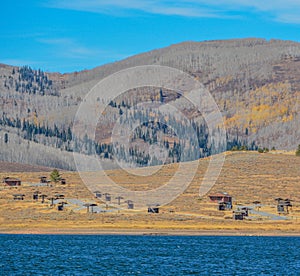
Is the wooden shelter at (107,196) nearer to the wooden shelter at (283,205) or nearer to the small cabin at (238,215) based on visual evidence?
the small cabin at (238,215)

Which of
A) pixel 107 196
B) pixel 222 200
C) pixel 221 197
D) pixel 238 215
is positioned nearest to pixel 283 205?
pixel 222 200

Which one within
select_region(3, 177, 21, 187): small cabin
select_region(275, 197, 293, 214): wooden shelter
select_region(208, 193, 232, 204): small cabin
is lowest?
select_region(275, 197, 293, 214): wooden shelter

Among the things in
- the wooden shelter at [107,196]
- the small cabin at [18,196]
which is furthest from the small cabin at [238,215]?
the small cabin at [18,196]

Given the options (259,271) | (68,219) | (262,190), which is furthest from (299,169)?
(259,271)

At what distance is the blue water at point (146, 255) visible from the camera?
74.0m

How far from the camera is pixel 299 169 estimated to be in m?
191

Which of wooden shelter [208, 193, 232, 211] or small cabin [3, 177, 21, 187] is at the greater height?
small cabin [3, 177, 21, 187]

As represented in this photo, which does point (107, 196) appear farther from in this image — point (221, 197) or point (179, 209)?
point (221, 197)

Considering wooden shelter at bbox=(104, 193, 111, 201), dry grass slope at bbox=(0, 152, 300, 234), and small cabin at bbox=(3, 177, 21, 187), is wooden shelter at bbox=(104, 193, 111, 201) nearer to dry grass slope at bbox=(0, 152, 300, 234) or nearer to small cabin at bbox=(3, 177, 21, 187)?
dry grass slope at bbox=(0, 152, 300, 234)

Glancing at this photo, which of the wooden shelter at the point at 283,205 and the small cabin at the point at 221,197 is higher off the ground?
the small cabin at the point at 221,197

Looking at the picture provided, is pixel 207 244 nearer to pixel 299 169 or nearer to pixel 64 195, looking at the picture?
pixel 64 195

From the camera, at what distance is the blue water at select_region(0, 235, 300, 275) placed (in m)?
74.0

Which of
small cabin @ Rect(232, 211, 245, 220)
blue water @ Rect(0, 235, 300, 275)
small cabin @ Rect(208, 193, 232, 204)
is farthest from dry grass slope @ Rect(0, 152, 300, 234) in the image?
blue water @ Rect(0, 235, 300, 275)

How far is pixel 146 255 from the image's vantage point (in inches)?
3526
